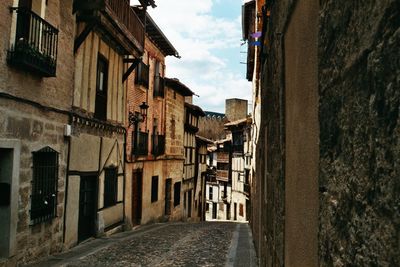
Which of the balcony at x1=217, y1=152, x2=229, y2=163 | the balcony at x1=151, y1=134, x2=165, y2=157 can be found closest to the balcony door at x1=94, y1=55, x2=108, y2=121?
the balcony at x1=151, y1=134, x2=165, y2=157

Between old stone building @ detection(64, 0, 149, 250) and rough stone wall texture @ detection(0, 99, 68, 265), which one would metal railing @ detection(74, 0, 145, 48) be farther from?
rough stone wall texture @ detection(0, 99, 68, 265)

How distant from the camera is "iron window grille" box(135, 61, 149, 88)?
619 inches

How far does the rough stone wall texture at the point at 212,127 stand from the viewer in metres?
49.1

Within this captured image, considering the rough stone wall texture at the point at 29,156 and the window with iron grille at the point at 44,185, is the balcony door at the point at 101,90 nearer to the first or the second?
the rough stone wall texture at the point at 29,156

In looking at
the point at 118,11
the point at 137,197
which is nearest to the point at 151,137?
the point at 137,197

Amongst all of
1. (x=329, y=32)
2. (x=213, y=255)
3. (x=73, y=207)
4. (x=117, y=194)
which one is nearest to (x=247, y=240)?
(x=213, y=255)

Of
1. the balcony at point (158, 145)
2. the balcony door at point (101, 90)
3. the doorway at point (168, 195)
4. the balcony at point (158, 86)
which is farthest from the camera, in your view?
the doorway at point (168, 195)

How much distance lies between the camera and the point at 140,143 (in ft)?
52.4

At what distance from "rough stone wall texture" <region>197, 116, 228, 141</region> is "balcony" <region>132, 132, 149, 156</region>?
31912mm

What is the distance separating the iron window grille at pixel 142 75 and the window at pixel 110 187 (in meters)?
4.46

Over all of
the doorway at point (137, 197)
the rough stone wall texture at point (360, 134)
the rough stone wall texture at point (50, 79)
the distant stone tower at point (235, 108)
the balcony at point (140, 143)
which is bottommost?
the doorway at point (137, 197)

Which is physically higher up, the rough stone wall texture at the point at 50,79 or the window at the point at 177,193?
the rough stone wall texture at the point at 50,79

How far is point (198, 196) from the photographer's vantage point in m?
31.6

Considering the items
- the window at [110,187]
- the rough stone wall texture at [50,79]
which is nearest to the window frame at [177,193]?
the window at [110,187]
